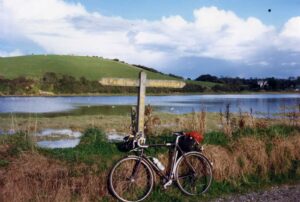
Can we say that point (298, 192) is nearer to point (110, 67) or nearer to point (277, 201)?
point (277, 201)

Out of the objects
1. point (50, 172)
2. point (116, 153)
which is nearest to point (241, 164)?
point (116, 153)

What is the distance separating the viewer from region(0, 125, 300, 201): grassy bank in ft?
28.7

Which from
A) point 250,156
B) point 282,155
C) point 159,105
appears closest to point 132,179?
point 250,156

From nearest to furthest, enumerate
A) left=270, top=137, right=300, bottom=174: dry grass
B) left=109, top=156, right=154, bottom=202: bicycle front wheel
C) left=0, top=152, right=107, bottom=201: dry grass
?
left=0, top=152, right=107, bottom=201: dry grass → left=109, top=156, right=154, bottom=202: bicycle front wheel → left=270, top=137, right=300, bottom=174: dry grass

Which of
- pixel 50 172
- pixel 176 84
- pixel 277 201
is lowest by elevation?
pixel 277 201

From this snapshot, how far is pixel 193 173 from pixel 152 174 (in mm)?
1072

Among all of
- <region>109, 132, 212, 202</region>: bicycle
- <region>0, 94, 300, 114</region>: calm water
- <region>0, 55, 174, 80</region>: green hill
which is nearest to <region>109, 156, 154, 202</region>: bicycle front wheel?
<region>109, 132, 212, 202</region>: bicycle

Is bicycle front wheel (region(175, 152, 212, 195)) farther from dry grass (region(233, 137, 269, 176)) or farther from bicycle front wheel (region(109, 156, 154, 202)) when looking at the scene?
dry grass (region(233, 137, 269, 176))

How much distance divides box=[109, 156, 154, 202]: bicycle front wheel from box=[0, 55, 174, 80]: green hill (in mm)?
99852

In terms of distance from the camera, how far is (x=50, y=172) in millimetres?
8945

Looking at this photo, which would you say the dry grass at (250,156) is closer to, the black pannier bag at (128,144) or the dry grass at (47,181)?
the black pannier bag at (128,144)

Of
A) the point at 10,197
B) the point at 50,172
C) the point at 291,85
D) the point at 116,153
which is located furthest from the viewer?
the point at 291,85

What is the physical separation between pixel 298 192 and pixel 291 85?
13526 centimetres

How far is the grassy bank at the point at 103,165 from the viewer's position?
875 cm
